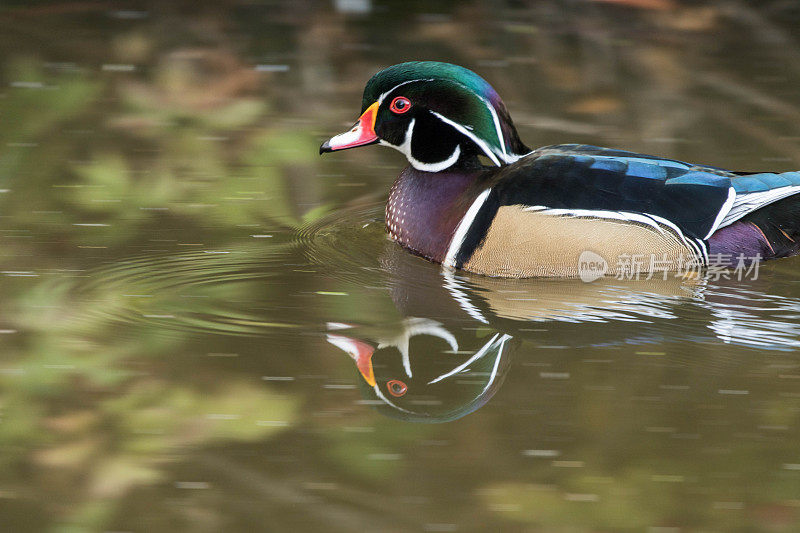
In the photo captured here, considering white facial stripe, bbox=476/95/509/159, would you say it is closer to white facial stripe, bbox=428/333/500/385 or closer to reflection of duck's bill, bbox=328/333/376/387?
white facial stripe, bbox=428/333/500/385

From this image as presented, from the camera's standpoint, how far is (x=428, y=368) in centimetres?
412

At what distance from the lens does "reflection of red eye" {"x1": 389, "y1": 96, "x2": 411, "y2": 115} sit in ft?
16.6

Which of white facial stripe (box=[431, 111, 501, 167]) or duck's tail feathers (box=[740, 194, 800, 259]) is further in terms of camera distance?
white facial stripe (box=[431, 111, 501, 167])

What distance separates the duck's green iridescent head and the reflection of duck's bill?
111cm

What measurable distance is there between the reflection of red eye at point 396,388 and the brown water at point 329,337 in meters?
0.02

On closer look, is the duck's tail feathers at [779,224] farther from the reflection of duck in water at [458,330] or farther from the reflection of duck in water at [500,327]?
the reflection of duck in water at [458,330]

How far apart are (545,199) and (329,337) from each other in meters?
1.07

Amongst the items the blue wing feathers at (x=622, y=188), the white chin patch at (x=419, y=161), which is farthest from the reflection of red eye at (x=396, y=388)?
the white chin patch at (x=419, y=161)

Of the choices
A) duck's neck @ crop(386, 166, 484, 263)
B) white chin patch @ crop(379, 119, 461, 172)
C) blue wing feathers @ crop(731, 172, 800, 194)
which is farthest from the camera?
white chin patch @ crop(379, 119, 461, 172)

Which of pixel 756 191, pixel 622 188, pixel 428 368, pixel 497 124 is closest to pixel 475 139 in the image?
pixel 497 124

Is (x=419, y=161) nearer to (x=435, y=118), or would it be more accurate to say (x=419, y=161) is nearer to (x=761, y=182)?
(x=435, y=118)

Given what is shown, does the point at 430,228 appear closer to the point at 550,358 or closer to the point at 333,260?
the point at 333,260

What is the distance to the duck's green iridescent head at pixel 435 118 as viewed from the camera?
16.3 feet

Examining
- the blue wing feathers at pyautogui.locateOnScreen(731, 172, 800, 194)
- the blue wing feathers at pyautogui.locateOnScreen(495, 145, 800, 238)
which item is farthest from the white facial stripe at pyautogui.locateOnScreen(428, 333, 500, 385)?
the blue wing feathers at pyautogui.locateOnScreen(731, 172, 800, 194)
